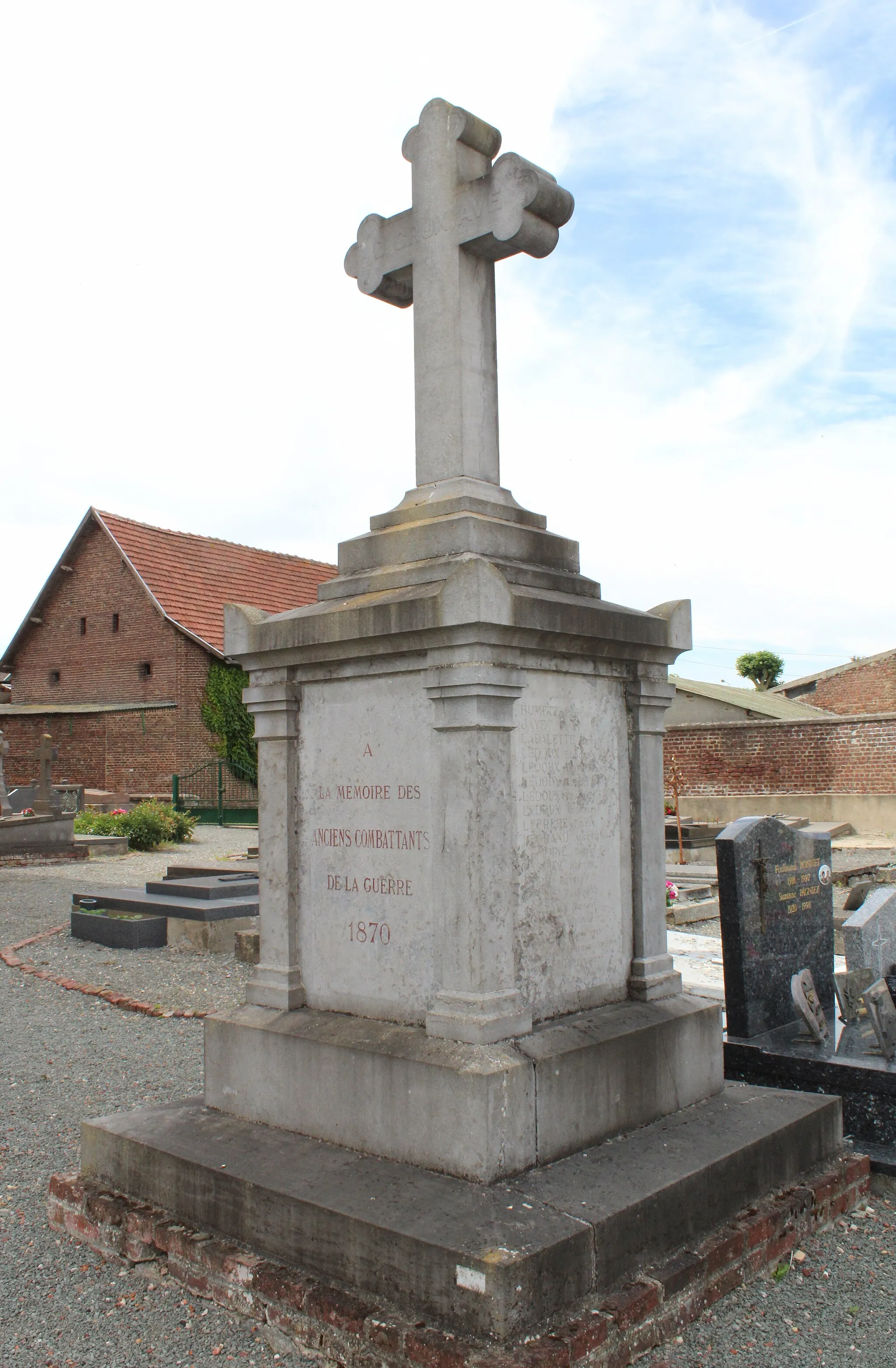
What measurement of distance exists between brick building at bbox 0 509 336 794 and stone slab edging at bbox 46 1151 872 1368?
21900mm

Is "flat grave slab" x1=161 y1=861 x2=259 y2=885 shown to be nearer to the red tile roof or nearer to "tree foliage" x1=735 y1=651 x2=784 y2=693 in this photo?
the red tile roof

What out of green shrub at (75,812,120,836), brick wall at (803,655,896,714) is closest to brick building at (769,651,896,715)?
brick wall at (803,655,896,714)

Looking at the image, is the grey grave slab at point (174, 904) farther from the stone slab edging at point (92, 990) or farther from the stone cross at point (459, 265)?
the stone cross at point (459, 265)

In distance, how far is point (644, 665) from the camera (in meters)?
3.93

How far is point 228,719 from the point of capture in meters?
25.4

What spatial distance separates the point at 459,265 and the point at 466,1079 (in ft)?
9.04

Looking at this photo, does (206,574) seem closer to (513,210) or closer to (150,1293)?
(513,210)

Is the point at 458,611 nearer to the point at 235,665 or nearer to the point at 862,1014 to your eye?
the point at 862,1014

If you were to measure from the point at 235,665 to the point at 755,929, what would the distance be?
852 inches

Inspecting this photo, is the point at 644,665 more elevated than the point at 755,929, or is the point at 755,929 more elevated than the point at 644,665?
the point at 644,665

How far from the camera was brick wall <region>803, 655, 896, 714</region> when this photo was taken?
29.4 m

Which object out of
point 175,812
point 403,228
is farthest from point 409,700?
point 175,812

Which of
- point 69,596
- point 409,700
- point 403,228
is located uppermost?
point 69,596

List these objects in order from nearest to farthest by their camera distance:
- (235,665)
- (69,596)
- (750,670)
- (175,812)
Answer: (175,812), (235,665), (69,596), (750,670)
